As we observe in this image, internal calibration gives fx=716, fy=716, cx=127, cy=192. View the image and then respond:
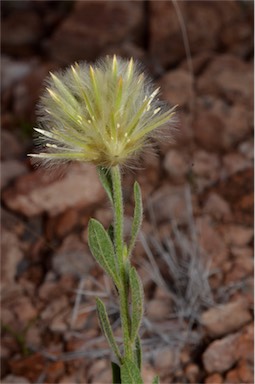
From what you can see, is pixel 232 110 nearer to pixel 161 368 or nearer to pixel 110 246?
pixel 161 368

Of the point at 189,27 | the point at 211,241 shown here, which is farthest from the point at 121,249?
the point at 189,27

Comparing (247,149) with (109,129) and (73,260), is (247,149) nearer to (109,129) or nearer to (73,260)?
(73,260)

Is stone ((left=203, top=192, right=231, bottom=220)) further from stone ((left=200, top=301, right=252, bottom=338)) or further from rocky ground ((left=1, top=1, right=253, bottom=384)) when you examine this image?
stone ((left=200, top=301, right=252, bottom=338))

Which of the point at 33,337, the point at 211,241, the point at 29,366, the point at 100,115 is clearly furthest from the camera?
the point at 211,241

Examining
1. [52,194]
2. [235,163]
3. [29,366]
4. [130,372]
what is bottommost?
[130,372]

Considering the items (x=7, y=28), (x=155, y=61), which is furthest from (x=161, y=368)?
(x=7, y=28)

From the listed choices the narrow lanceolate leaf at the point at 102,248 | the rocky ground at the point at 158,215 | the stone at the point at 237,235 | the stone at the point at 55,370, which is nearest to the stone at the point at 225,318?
the rocky ground at the point at 158,215

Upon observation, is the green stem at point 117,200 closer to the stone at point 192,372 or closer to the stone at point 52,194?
the stone at point 192,372
